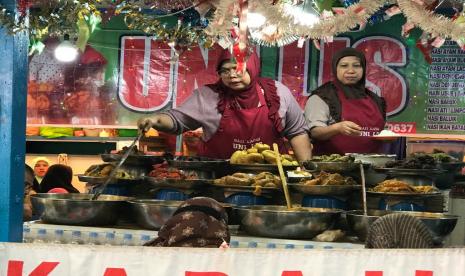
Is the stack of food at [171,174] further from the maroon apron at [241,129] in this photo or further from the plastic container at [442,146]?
the plastic container at [442,146]

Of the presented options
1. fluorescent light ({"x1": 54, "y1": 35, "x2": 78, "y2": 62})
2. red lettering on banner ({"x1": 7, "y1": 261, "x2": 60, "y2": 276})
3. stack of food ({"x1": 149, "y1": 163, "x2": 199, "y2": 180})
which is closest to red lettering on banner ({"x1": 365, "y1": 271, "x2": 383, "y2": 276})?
red lettering on banner ({"x1": 7, "y1": 261, "x2": 60, "y2": 276})

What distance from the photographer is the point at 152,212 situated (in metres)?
3.12

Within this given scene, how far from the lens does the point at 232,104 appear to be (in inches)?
185

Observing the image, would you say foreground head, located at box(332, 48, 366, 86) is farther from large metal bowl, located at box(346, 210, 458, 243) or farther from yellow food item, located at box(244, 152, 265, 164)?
large metal bowl, located at box(346, 210, 458, 243)

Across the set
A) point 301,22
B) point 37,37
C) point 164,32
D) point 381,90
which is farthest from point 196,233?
point 381,90

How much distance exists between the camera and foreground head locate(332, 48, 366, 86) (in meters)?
5.04

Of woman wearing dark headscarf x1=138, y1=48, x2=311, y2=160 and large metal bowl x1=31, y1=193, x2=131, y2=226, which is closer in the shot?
large metal bowl x1=31, y1=193, x2=131, y2=226

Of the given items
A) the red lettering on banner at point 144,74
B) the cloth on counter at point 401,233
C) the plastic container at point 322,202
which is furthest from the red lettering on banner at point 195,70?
the cloth on counter at point 401,233

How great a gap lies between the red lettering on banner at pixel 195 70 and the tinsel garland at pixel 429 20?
4.42m

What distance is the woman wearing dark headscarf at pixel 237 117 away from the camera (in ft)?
15.3

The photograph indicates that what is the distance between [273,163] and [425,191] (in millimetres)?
850

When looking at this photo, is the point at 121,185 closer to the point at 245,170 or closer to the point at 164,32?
the point at 245,170

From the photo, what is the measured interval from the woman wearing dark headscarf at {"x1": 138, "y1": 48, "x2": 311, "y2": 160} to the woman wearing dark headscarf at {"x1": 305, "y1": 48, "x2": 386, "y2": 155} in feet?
0.79

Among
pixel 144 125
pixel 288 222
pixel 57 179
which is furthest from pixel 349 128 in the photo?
pixel 57 179
